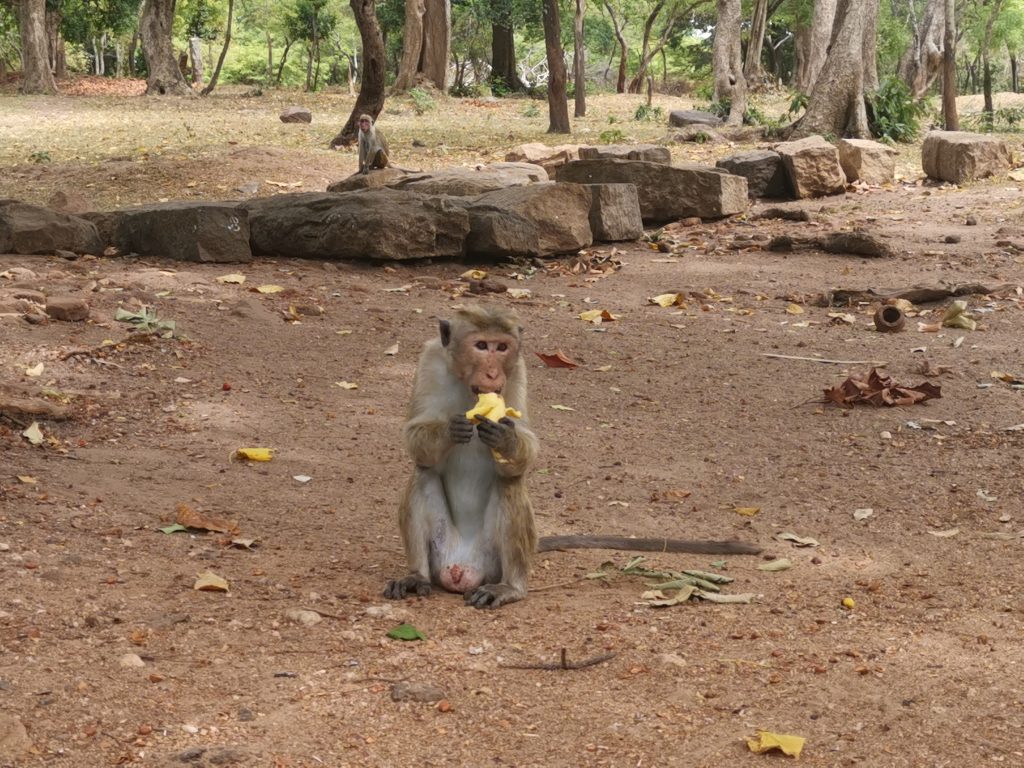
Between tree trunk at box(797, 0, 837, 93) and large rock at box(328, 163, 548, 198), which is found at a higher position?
tree trunk at box(797, 0, 837, 93)

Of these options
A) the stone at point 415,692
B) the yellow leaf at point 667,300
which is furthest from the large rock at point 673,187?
the stone at point 415,692

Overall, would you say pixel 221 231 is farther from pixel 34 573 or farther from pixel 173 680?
pixel 173 680

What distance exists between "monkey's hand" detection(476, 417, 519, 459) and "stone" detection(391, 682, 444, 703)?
3.02 feet

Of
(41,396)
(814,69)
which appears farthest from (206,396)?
(814,69)

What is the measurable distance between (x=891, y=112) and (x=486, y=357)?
18.9 m

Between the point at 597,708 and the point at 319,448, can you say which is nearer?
the point at 597,708

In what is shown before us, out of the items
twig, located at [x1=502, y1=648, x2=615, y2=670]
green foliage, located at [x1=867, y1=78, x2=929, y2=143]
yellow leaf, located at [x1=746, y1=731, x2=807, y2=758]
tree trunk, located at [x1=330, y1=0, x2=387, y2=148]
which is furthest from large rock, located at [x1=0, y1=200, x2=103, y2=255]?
green foliage, located at [x1=867, y1=78, x2=929, y2=143]

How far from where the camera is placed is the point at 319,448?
6965 millimetres

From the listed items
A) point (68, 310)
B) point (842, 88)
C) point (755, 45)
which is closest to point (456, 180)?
point (68, 310)

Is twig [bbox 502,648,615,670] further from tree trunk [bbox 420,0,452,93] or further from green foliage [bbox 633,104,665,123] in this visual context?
tree trunk [bbox 420,0,452,93]

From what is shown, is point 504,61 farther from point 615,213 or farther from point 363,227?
point 363,227

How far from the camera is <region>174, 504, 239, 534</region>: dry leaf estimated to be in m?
5.33

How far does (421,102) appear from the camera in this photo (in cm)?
2764

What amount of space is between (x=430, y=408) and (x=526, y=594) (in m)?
0.80
